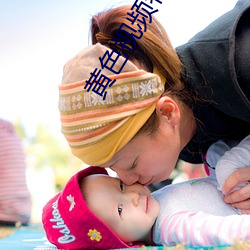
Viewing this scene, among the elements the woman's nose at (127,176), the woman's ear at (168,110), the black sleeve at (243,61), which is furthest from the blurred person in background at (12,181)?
the black sleeve at (243,61)

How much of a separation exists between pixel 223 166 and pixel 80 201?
352 millimetres

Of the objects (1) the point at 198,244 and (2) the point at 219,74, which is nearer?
(1) the point at 198,244

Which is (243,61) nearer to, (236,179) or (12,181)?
(236,179)

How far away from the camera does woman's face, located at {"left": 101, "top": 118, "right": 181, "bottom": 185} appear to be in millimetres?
1050

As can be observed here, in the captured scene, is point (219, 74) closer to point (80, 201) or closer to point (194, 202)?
point (194, 202)

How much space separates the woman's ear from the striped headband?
0.05ft

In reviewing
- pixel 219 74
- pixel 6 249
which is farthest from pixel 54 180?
pixel 219 74

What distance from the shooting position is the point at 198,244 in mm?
907

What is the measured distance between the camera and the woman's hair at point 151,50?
41.5 inches

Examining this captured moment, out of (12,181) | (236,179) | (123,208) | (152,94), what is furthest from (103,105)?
(12,181)

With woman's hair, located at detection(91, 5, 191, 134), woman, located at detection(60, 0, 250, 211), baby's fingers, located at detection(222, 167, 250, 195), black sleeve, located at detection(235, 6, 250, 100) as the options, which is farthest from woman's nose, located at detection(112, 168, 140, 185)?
black sleeve, located at detection(235, 6, 250, 100)

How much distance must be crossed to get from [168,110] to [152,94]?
0.06 m

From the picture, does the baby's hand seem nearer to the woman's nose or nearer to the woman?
the woman

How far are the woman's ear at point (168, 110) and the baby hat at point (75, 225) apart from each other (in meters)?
0.25
